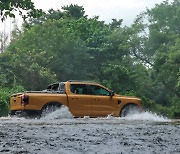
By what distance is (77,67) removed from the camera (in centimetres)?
4444

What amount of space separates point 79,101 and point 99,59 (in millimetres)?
32418

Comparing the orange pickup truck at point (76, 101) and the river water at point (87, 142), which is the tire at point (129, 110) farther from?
the river water at point (87, 142)

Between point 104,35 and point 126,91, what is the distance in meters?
8.03

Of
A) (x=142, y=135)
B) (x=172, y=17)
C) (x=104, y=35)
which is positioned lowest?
(x=142, y=135)

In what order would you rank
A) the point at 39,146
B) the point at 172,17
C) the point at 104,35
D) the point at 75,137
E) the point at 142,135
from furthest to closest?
the point at 172,17 → the point at 104,35 → the point at 142,135 → the point at 75,137 → the point at 39,146

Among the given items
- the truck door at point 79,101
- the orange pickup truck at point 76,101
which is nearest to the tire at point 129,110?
the orange pickup truck at point 76,101

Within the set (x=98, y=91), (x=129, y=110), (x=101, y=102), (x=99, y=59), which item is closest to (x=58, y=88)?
(x=98, y=91)

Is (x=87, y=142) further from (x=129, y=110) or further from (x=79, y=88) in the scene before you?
(x=129, y=110)

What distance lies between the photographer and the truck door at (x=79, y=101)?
1628 centimetres

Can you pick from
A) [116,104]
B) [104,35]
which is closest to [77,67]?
[104,35]

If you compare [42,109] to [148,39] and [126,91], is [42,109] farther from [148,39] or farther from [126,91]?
[148,39]

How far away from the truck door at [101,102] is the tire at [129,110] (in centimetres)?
41

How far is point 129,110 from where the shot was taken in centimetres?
1719

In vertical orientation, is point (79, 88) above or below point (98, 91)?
above
